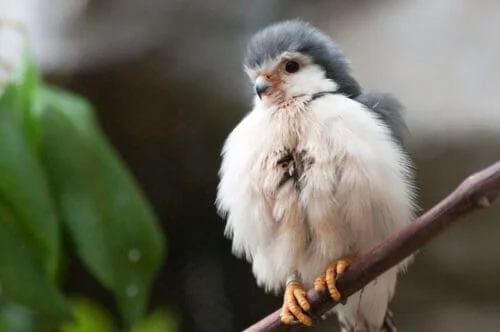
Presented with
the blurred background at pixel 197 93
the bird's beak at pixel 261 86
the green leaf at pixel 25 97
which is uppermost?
the bird's beak at pixel 261 86

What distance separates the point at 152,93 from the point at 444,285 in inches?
33.8

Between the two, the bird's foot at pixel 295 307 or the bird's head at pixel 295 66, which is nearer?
the bird's foot at pixel 295 307

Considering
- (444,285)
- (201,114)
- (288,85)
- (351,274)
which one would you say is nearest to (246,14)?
(201,114)

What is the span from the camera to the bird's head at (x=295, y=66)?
1096mm

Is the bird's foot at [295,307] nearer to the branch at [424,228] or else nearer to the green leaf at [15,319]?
the branch at [424,228]

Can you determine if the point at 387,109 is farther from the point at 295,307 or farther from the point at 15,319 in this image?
the point at 15,319

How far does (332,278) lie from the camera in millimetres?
939

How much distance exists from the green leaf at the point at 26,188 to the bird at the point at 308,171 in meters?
0.22

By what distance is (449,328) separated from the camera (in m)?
2.05

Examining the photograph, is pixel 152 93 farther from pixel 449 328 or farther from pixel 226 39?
pixel 449 328

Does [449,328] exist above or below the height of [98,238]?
below

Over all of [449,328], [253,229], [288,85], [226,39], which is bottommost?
[449,328]

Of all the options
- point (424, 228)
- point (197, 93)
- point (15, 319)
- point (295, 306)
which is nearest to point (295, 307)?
point (295, 306)

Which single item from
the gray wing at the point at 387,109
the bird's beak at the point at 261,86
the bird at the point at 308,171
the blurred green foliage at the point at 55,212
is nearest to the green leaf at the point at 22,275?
the blurred green foliage at the point at 55,212
